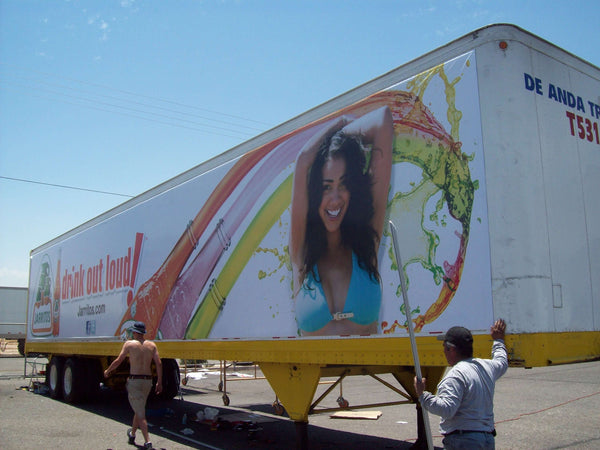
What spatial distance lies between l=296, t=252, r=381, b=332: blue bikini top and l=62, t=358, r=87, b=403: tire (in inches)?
294

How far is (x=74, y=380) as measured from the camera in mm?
11523

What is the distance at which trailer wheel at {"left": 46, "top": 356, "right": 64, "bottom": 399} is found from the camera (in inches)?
484

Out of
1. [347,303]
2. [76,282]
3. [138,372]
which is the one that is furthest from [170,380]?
[347,303]

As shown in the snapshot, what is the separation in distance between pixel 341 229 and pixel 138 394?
359 cm

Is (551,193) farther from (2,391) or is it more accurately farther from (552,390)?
(2,391)

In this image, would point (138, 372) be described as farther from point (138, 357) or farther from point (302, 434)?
point (302, 434)

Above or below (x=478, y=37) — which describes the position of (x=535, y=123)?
below

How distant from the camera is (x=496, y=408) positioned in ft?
33.3

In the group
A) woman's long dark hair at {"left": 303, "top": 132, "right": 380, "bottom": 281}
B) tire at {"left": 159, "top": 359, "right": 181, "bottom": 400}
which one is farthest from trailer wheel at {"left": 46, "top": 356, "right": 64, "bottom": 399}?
woman's long dark hair at {"left": 303, "top": 132, "right": 380, "bottom": 281}

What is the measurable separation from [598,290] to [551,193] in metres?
0.95

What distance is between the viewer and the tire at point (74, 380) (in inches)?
450

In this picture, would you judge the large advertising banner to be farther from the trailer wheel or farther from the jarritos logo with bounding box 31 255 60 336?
the jarritos logo with bounding box 31 255 60 336

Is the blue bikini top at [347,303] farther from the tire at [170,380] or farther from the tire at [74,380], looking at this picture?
the tire at [74,380]

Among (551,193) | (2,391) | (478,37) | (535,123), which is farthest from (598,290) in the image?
(2,391)
